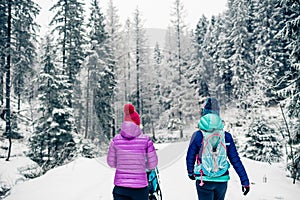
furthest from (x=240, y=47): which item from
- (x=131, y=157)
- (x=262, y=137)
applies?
(x=131, y=157)

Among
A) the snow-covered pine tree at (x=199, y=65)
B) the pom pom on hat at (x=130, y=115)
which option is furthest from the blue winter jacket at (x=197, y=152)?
the snow-covered pine tree at (x=199, y=65)

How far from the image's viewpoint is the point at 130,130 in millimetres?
4043

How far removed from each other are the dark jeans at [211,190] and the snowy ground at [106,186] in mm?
3703

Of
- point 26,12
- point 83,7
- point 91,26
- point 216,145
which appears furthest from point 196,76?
point 216,145

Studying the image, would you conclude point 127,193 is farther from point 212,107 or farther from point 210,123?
point 212,107

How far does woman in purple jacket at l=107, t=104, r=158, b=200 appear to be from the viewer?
3873 mm

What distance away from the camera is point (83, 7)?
2809cm

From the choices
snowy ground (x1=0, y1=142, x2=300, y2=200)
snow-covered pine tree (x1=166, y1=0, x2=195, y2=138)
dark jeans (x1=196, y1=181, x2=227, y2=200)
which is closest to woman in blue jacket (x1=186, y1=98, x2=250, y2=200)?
dark jeans (x1=196, y1=181, x2=227, y2=200)

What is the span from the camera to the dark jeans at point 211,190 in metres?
3.82

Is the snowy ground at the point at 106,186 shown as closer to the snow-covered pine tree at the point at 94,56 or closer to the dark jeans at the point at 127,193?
the dark jeans at the point at 127,193

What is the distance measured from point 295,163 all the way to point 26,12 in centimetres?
2194

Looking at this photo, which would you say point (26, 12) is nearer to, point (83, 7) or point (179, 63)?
point (83, 7)

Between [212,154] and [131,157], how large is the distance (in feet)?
3.78

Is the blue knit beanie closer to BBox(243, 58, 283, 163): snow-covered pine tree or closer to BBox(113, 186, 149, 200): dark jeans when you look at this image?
BBox(113, 186, 149, 200): dark jeans
